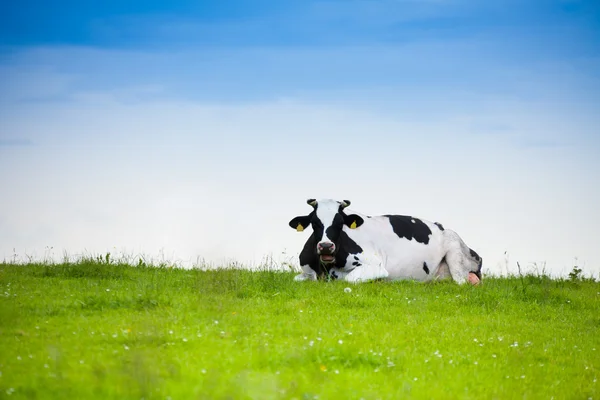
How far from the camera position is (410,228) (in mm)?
21344

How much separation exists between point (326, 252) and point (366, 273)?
1484mm

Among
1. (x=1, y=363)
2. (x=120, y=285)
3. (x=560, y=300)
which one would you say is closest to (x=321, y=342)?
(x=1, y=363)

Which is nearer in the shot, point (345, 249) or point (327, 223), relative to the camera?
point (327, 223)

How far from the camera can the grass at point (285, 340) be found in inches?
383

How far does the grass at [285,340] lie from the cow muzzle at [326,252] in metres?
0.76

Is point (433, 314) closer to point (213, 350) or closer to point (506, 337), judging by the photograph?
point (506, 337)

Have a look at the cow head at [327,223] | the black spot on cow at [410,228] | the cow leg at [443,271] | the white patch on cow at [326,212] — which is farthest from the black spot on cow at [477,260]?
the white patch on cow at [326,212]

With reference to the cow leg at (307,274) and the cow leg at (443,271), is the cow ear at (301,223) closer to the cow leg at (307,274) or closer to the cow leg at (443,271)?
the cow leg at (307,274)

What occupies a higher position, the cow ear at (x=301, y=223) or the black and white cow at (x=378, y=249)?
the cow ear at (x=301, y=223)

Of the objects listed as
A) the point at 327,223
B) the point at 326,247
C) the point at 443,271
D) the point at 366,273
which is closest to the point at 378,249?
the point at 366,273

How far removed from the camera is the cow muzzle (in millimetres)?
18547

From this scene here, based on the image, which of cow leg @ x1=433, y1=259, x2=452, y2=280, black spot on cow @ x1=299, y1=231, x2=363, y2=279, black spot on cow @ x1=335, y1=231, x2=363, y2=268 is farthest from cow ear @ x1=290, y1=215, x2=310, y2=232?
cow leg @ x1=433, y1=259, x2=452, y2=280

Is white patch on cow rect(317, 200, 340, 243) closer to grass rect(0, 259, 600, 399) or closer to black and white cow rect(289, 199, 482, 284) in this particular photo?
black and white cow rect(289, 199, 482, 284)

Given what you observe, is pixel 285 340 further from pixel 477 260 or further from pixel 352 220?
pixel 477 260
